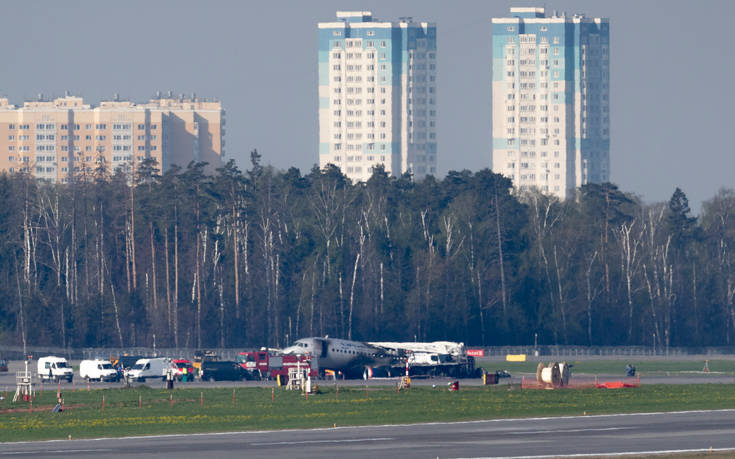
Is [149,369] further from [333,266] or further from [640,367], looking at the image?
[333,266]

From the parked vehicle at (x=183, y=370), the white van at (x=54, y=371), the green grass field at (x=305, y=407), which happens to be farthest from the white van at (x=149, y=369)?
the green grass field at (x=305, y=407)

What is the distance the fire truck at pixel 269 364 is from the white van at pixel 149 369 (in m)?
5.25

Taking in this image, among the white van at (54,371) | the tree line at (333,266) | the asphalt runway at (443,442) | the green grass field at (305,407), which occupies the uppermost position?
the tree line at (333,266)

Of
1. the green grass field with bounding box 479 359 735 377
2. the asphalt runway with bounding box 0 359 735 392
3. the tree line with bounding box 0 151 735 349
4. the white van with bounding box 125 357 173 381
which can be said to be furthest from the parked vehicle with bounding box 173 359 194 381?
the tree line with bounding box 0 151 735 349

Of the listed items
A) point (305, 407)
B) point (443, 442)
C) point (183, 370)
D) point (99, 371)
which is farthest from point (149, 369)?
point (443, 442)

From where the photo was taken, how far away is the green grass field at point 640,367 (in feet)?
371

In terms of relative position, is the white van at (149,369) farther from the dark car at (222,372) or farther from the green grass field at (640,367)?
the green grass field at (640,367)

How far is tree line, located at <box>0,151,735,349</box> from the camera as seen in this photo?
15800 centimetres

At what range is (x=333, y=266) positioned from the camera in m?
164

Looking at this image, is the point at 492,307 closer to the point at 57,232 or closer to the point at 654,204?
the point at 654,204

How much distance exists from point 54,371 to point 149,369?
8.19 metres

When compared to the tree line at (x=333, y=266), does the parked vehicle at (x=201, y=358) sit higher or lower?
lower

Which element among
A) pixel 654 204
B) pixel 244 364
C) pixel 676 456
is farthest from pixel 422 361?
pixel 654 204

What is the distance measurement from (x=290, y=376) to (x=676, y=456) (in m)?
40.0
